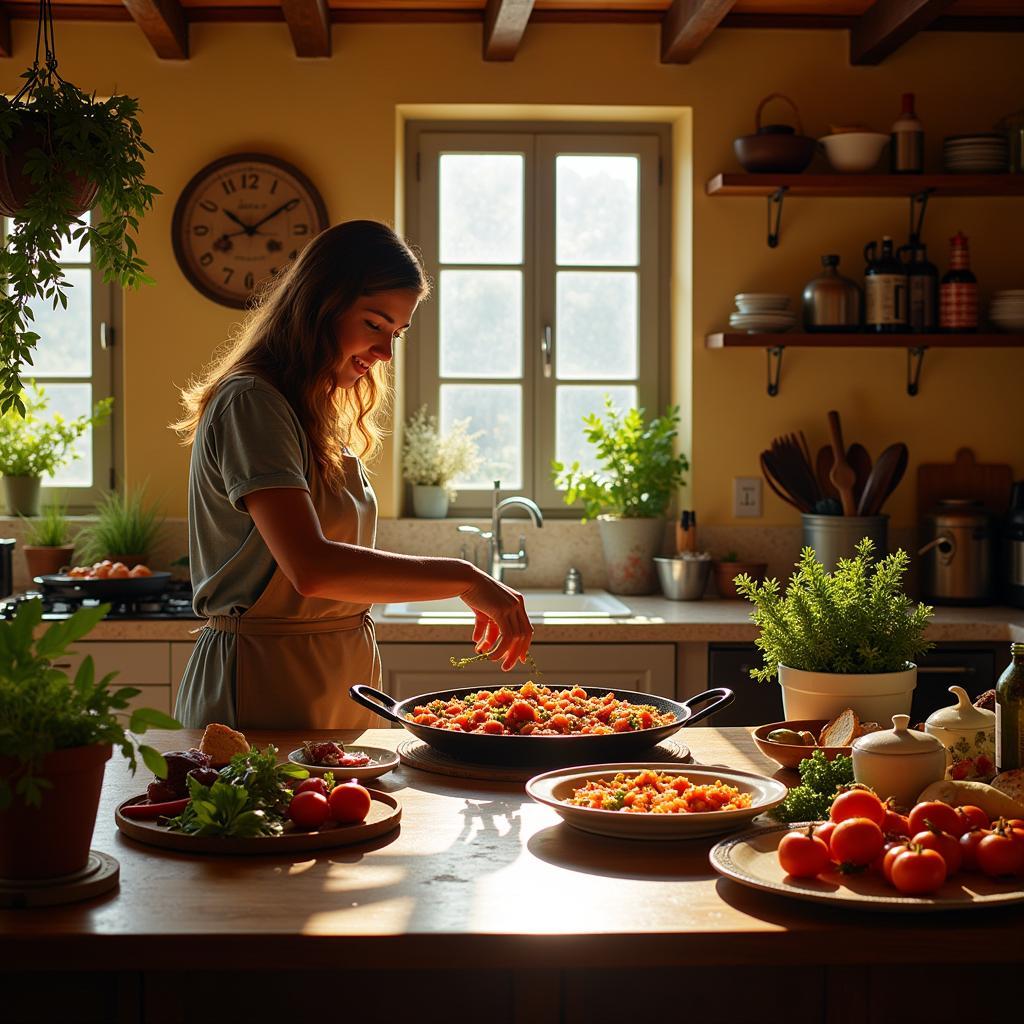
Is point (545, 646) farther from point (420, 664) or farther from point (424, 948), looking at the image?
point (424, 948)

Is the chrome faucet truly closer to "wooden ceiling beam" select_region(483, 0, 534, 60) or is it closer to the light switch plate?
the light switch plate

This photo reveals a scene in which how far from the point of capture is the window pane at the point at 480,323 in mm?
4164

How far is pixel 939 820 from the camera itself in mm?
1337

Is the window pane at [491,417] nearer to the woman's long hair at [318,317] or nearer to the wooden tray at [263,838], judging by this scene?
the woman's long hair at [318,317]

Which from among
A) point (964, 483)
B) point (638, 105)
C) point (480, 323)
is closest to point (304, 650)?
point (480, 323)

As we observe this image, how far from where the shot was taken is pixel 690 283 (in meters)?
3.91

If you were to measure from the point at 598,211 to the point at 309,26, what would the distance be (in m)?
1.11

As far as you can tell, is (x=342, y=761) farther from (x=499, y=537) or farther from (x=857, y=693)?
(x=499, y=537)

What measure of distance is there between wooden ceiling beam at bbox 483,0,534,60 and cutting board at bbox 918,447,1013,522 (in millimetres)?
1815

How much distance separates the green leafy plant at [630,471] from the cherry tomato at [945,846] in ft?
8.43

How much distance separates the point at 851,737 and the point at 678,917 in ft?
2.05

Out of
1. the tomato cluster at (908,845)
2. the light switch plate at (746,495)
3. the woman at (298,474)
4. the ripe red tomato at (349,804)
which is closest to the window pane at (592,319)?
the light switch plate at (746,495)

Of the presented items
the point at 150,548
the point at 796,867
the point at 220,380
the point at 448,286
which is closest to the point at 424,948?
the point at 796,867

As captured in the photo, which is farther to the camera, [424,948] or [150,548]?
[150,548]
